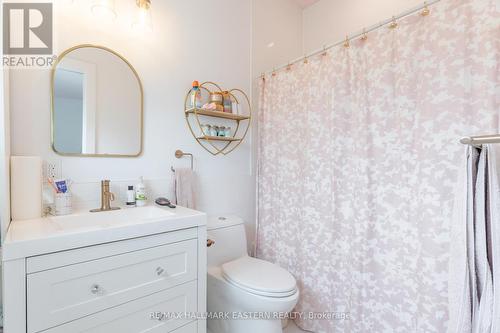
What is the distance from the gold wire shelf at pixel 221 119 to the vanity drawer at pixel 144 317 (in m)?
1.03

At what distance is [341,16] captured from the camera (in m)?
2.19

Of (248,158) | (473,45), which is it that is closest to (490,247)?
(473,45)

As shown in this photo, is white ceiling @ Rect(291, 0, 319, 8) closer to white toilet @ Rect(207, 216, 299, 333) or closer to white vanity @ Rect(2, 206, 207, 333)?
white toilet @ Rect(207, 216, 299, 333)

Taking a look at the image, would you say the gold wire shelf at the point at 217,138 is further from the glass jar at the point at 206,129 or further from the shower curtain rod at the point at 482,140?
the shower curtain rod at the point at 482,140

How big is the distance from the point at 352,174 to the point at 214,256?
1.05 m

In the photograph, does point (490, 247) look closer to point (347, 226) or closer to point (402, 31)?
point (347, 226)

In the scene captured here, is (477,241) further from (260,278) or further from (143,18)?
(143,18)

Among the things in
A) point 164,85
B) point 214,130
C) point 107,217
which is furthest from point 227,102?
point 107,217

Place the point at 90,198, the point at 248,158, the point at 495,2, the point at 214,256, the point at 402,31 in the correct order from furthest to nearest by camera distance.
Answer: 1. the point at 248,158
2. the point at 214,256
3. the point at 90,198
4. the point at 402,31
5. the point at 495,2

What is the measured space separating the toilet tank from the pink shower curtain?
330mm

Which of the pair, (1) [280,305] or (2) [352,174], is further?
(2) [352,174]

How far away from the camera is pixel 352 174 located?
142 cm

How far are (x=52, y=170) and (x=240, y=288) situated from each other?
119 cm

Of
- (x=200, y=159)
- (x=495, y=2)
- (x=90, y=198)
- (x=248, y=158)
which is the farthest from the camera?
(x=248, y=158)
